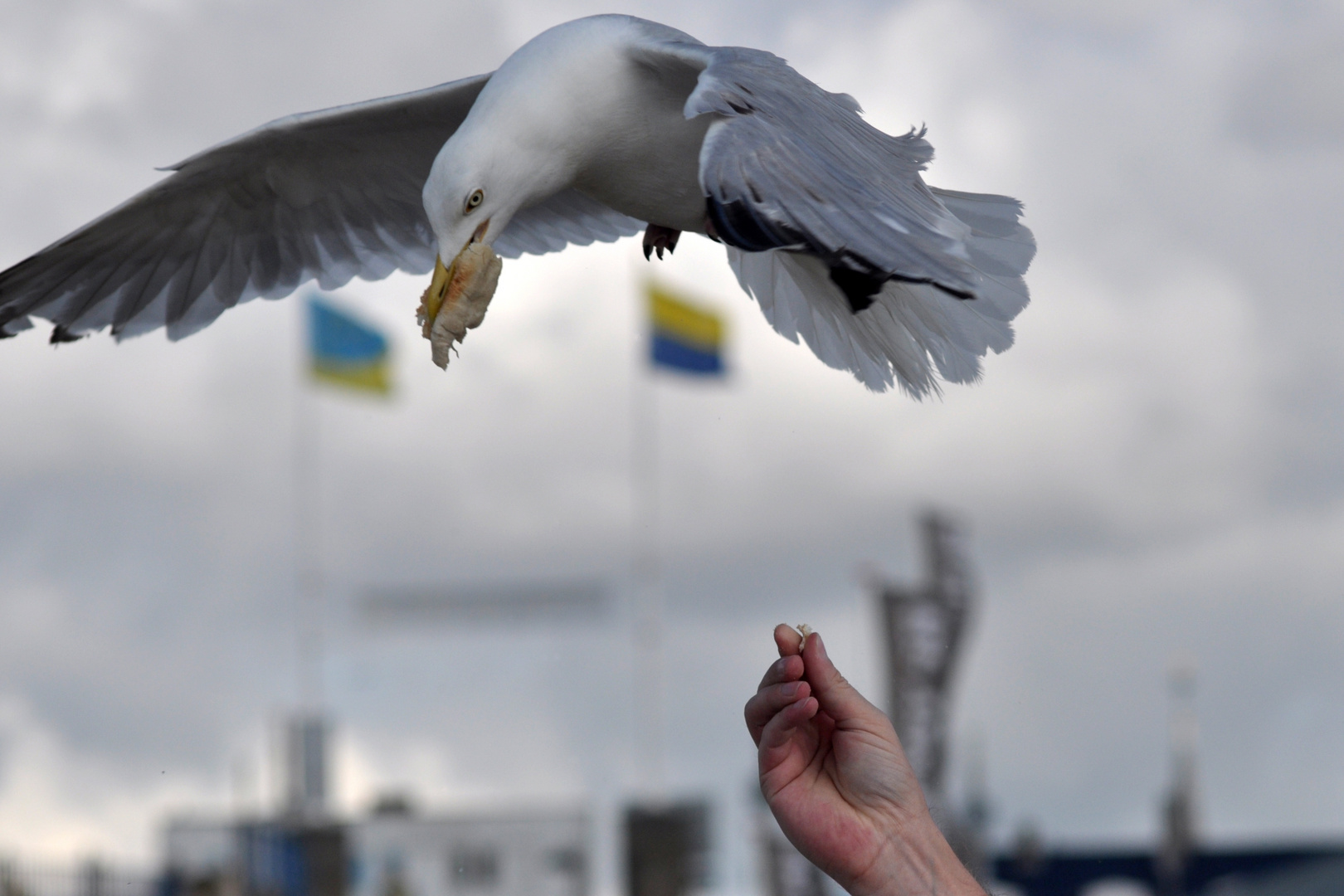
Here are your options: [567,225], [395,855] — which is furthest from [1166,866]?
[567,225]

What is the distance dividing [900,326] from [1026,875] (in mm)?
23220

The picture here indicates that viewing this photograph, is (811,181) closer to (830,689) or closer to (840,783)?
(830,689)

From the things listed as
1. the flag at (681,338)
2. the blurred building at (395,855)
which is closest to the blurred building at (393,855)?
the blurred building at (395,855)

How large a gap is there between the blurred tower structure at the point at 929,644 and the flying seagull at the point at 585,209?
299 inches

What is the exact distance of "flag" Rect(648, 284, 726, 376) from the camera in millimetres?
18203

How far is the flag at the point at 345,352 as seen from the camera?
18859mm

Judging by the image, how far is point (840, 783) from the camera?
79.0 inches

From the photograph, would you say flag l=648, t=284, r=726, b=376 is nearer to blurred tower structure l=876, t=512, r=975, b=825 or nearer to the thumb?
blurred tower structure l=876, t=512, r=975, b=825

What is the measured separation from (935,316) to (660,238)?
0.56 meters

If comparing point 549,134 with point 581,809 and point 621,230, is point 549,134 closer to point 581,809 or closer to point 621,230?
point 621,230

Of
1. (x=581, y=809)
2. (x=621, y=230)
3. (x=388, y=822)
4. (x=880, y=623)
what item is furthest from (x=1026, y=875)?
(x=621, y=230)

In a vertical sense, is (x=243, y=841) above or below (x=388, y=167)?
below

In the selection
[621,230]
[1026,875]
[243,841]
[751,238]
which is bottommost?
[1026,875]

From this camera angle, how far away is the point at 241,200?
318 cm
